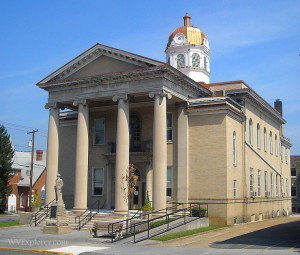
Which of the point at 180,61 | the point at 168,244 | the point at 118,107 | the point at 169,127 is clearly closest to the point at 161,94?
the point at 118,107

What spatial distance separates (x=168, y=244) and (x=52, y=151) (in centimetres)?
1601

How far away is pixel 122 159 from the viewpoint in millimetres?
30984

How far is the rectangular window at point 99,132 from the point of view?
3787 cm

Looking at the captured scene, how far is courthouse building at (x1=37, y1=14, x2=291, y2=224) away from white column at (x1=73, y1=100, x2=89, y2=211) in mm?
75

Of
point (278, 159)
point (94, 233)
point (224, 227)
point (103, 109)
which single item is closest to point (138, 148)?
point (103, 109)

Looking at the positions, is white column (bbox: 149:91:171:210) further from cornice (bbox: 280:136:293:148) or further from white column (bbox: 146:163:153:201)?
cornice (bbox: 280:136:293:148)

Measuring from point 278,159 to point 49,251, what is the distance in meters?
36.3

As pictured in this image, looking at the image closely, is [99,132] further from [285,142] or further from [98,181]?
[285,142]

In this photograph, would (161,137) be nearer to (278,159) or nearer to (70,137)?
(70,137)

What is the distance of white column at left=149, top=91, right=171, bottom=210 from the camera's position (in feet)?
96.6

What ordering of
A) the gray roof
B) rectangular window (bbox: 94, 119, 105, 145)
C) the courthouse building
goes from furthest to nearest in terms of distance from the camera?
the gray roof
rectangular window (bbox: 94, 119, 105, 145)
the courthouse building

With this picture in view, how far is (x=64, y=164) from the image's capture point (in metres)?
39.6

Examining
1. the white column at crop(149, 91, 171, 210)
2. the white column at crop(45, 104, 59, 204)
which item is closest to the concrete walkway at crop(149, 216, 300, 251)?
the white column at crop(149, 91, 171, 210)

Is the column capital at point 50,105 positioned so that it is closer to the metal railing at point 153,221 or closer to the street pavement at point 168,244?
the street pavement at point 168,244
